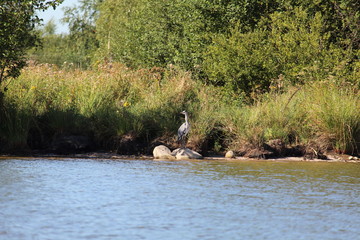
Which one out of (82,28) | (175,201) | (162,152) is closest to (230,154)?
(162,152)

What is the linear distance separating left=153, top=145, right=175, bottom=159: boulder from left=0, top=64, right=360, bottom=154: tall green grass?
0.71 metres

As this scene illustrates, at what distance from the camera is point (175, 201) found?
29.4ft

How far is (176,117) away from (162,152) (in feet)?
5.81

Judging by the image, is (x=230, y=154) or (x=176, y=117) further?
(x=176, y=117)

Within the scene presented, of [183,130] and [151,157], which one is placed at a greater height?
[183,130]

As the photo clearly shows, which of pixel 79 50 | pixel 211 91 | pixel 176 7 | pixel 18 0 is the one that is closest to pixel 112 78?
pixel 211 91

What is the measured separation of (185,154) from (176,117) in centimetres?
182

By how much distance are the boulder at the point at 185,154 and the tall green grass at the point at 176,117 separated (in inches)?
19.7

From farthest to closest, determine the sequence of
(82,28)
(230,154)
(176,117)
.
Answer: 1. (82,28)
2. (176,117)
3. (230,154)

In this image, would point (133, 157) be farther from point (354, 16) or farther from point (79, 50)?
point (79, 50)

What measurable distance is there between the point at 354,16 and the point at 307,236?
14990mm

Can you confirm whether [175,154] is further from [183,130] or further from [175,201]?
[175,201]

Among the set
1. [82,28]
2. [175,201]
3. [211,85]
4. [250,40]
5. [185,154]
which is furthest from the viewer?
[82,28]

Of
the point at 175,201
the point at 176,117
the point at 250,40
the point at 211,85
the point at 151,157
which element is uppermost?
the point at 250,40
